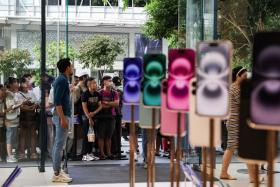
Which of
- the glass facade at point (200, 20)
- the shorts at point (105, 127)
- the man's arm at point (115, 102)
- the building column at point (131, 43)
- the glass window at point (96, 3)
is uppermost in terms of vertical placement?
the glass window at point (96, 3)

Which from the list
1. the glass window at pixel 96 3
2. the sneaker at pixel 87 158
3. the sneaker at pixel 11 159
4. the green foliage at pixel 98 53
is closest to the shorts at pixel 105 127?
the sneaker at pixel 87 158

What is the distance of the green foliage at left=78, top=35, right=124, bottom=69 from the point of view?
1875cm

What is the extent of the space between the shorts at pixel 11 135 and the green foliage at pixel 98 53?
11.1m

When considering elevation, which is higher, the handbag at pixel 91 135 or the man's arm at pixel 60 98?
the man's arm at pixel 60 98

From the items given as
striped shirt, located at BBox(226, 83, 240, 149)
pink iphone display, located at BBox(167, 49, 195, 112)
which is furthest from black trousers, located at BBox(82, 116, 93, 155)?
pink iphone display, located at BBox(167, 49, 195, 112)

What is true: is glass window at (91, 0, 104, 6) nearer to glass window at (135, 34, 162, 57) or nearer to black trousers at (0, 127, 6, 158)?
glass window at (135, 34, 162, 57)

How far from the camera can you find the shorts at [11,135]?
757 centimetres

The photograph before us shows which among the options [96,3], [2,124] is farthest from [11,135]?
[96,3]

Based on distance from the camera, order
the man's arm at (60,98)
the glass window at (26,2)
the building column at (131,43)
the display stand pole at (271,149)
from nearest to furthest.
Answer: the display stand pole at (271,149) < the man's arm at (60,98) < the glass window at (26,2) < the building column at (131,43)

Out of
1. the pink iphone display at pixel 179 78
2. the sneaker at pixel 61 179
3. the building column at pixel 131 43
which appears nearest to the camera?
the pink iphone display at pixel 179 78

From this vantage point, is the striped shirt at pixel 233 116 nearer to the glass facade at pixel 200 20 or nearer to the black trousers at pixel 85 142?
the glass facade at pixel 200 20

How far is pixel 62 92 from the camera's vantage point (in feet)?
18.9

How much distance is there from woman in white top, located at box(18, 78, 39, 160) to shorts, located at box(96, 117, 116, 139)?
0.91 meters

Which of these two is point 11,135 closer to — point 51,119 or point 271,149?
point 51,119
